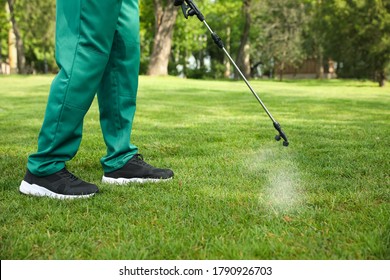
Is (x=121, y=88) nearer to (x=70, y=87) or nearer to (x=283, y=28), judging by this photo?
(x=70, y=87)

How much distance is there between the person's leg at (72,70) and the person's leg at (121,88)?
0.74ft

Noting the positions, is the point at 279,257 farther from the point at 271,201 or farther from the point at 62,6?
the point at 62,6

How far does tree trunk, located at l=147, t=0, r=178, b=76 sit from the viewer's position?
2625cm

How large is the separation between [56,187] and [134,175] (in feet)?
2.05

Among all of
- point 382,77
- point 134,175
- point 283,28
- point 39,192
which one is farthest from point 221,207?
point 283,28

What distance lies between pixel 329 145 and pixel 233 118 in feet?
10.0

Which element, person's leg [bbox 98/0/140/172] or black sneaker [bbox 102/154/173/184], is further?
black sneaker [bbox 102/154/173/184]

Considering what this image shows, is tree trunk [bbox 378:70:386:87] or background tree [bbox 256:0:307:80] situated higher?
background tree [bbox 256:0:307:80]

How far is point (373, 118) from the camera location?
7.93 metres

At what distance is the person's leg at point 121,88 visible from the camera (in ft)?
10.7

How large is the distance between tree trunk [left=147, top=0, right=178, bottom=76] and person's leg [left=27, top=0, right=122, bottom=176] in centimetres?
2351

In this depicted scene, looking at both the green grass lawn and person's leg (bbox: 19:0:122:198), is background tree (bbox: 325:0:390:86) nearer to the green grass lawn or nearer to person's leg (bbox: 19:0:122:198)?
the green grass lawn

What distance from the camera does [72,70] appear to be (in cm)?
292

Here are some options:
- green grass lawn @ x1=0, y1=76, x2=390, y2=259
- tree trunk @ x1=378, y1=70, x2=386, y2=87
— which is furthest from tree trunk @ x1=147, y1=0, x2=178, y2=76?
green grass lawn @ x1=0, y1=76, x2=390, y2=259
